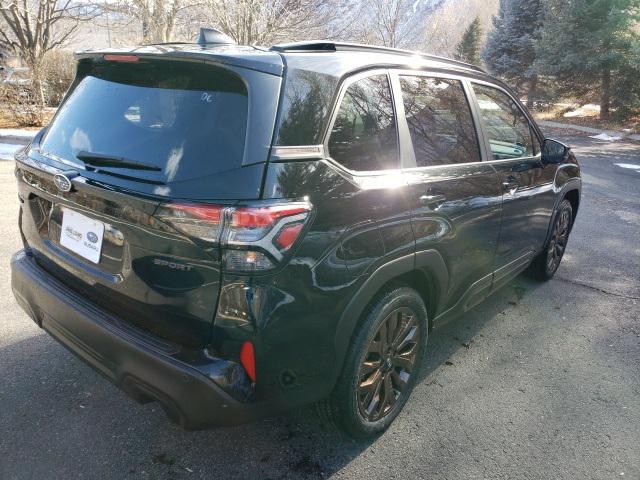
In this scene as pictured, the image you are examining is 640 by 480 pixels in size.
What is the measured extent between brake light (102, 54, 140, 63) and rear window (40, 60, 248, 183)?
20 millimetres

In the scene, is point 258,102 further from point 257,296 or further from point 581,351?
point 581,351

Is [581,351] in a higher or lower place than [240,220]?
lower

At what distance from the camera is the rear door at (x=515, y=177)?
3.20m

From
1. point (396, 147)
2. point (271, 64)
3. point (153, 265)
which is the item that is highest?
point (271, 64)

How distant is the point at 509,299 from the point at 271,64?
319 cm

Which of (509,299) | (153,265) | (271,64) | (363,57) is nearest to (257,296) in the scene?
(153,265)

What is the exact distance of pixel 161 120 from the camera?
6.41ft

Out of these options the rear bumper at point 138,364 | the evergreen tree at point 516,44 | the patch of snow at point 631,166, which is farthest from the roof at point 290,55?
the evergreen tree at point 516,44

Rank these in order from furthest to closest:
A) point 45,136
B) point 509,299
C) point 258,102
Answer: point 509,299 → point 45,136 → point 258,102

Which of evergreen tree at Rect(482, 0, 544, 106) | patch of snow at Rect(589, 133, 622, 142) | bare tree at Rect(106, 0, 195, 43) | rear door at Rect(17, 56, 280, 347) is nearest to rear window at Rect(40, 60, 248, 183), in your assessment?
rear door at Rect(17, 56, 280, 347)

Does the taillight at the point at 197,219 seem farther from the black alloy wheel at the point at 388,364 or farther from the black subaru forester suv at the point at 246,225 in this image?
the black alloy wheel at the point at 388,364

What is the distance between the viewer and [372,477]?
7.27ft

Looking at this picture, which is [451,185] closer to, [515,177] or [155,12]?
[515,177]

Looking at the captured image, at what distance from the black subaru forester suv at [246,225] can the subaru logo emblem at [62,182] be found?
0.04ft
